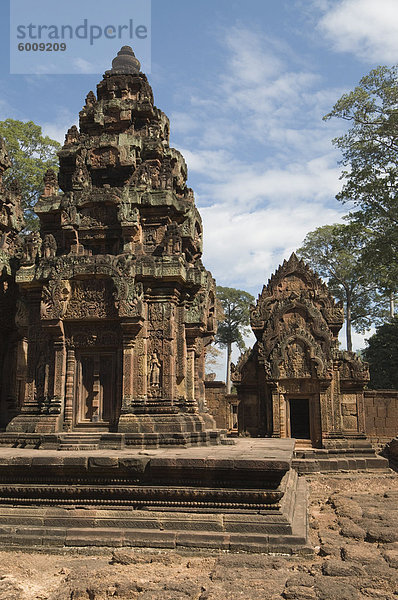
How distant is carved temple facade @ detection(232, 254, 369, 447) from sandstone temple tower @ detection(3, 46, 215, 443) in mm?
6922

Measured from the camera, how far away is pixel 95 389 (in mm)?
9742

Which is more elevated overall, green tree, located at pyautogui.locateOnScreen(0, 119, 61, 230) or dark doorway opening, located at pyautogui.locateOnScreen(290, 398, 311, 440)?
green tree, located at pyautogui.locateOnScreen(0, 119, 61, 230)

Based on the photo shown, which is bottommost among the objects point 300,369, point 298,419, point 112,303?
point 298,419

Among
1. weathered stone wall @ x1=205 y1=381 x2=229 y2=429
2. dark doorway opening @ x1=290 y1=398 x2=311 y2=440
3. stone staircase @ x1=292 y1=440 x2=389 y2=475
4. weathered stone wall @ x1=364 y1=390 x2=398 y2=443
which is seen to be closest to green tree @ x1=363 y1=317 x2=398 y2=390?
dark doorway opening @ x1=290 y1=398 x2=311 y2=440

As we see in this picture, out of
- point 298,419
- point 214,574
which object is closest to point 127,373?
point 214,574

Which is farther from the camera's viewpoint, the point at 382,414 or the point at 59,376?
the point at 382,414

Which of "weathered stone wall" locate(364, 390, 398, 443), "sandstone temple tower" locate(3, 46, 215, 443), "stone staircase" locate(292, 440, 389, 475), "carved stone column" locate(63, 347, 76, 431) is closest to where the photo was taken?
"sandstone temple tower" locate(3, 46, 215, 443)

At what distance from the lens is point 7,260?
459 inches

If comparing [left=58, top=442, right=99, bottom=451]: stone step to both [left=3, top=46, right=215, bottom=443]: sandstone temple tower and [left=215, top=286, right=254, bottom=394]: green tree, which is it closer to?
[left=3, top=46, right=215, bottom=443]: sandstone temple tower

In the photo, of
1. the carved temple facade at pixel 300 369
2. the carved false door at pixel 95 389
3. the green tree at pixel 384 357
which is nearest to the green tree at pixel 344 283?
the green tree at pixel 384 357

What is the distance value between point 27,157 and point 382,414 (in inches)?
722

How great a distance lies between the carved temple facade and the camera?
17.3 meters

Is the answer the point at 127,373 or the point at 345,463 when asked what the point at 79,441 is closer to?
the point at 127,373

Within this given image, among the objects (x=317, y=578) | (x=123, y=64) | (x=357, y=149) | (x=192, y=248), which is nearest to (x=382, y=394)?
(x=357, y=149)
